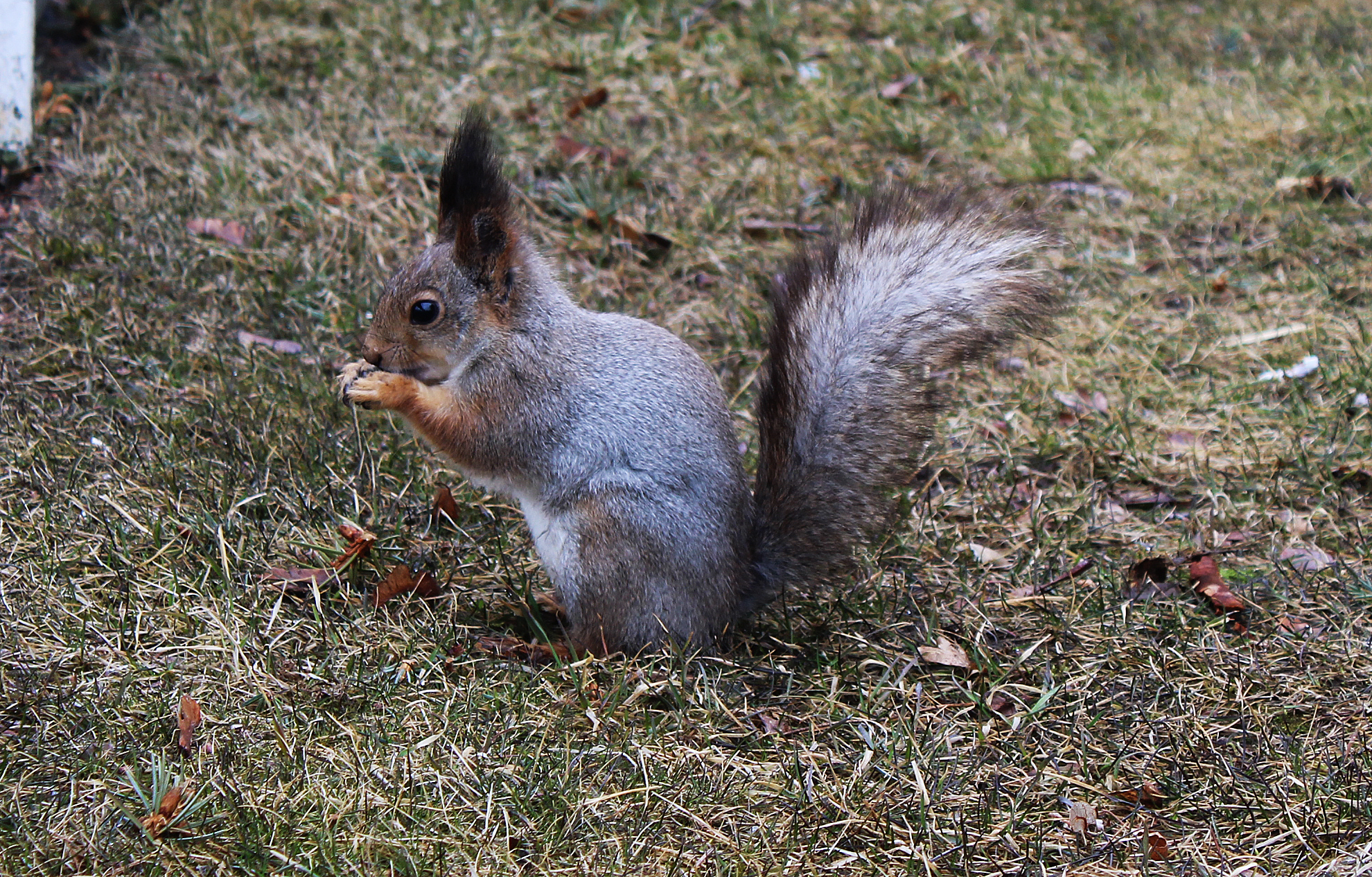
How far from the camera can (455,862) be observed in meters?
1.95

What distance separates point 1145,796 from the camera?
2.25 metres

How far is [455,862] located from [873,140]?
3705 mm

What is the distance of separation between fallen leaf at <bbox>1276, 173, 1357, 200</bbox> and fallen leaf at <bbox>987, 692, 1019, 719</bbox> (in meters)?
3.05

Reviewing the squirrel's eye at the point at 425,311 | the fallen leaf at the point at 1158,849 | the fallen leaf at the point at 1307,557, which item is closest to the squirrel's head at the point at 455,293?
the squirrel's eye at the point at 425,311

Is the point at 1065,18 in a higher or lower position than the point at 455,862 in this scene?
higher

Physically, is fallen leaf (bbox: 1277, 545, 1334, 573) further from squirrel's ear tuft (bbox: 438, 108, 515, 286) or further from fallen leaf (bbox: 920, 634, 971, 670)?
squirrel's ear tuft (bbox: 438, 108, 515, 286)

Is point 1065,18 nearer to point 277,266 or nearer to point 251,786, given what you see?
point 277,266

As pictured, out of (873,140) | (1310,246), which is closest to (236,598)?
(873,140)

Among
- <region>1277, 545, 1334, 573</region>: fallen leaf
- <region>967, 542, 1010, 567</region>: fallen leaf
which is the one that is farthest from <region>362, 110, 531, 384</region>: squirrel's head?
<region>1277, 545, 1334, 573</region>: fallen leaf

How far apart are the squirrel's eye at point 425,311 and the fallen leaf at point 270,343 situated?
3.10 ft

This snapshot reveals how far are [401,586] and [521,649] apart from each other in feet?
1.02

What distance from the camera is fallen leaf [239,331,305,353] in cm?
350

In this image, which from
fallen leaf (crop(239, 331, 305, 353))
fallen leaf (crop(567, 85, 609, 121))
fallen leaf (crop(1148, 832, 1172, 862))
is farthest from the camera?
fallen leaf (crop(567, 85, 609, 121))

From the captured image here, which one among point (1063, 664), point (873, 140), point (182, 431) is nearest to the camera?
point (1063, 664)
